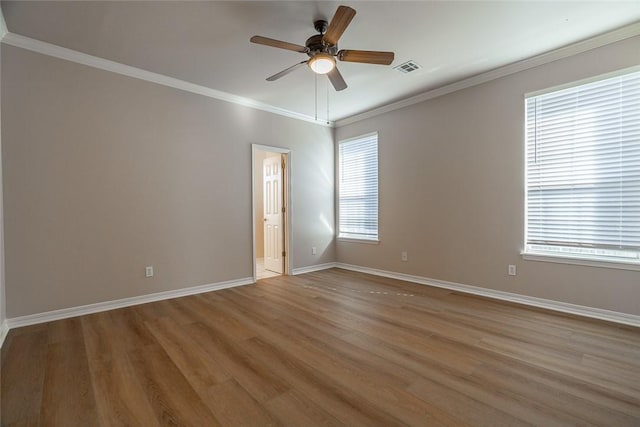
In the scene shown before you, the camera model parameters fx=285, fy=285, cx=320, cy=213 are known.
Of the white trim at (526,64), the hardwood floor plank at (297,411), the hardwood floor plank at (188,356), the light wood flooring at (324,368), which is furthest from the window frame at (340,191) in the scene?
the hardwood floor plank at (297,411)

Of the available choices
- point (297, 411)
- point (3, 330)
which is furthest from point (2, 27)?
point (297, 411)

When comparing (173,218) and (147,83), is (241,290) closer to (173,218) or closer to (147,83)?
(173,218)

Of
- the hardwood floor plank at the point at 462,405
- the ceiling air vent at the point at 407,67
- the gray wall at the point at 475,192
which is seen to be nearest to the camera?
the hardwood floor plank at the point at 462,405

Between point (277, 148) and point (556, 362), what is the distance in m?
4.33

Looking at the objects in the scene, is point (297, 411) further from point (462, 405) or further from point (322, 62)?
point (322, 62)

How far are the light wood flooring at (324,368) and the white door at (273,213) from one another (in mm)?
2033

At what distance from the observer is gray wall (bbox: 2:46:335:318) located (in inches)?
113

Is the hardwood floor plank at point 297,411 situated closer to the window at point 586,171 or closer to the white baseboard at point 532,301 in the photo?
the white baseboard at point 532,301

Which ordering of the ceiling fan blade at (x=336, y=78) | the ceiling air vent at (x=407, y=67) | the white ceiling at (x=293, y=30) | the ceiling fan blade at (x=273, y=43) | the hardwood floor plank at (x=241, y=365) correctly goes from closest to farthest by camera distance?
the hardwood floor plank at (x=241, y=365)
the ceiling fan blade at (x=273, y=43)
the white ceiling at (x=293, y=30)
the ceiling fan blade at (x=336, y=78)
the ceiling air vent at (x=407, y=67)

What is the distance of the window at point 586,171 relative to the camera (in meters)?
2.82

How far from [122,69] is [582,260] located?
18.4ft

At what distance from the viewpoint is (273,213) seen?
5.45 meters

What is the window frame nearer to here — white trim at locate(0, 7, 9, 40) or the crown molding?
the crown molding

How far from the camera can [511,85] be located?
3.53 metres
